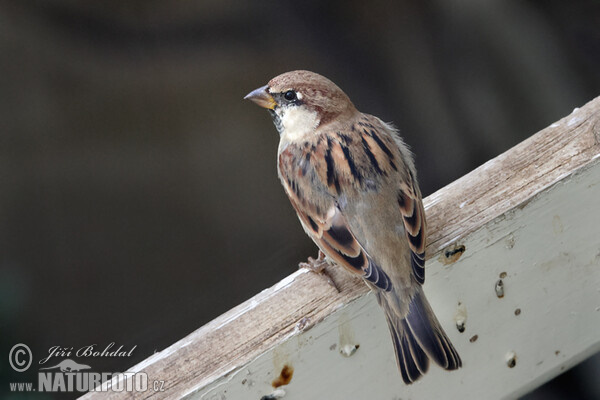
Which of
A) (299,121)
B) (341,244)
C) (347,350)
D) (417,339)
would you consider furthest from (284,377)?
(299,121)

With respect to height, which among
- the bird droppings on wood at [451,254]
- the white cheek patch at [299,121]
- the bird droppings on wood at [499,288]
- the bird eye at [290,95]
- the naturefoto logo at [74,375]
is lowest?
the naturefoto logo at [74,375]

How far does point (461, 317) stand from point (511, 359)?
152mm

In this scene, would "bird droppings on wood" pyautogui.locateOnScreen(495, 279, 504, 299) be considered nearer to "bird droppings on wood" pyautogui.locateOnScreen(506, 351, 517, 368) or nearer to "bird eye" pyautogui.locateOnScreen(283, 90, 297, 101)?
"bird droppings on wood" pyautogui.locateOnScreen(506, 351, 517, 368)

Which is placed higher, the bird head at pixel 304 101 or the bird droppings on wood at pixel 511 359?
the bird head at pixel 304 101

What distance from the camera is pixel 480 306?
158 cm

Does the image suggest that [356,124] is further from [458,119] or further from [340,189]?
[458,119]

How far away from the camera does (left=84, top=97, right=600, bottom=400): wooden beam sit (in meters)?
1.44

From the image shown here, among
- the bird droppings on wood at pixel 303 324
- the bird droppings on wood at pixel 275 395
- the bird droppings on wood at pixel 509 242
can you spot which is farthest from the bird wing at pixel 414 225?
the bird droppings on wood at pixel 275 395

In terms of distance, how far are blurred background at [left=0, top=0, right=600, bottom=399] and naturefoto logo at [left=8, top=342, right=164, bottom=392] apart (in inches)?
3.4

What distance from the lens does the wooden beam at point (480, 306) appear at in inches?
56.9

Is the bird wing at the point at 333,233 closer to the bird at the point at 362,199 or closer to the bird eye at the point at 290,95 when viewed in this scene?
the bird at the point at 362,199

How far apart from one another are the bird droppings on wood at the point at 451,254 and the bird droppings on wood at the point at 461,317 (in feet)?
0.31

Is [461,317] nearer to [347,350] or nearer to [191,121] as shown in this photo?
[347,350]

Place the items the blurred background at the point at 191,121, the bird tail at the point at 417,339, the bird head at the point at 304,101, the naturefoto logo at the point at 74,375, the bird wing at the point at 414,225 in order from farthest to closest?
the blurred background at the point at 191,121 < the bird head at the point at 304,101 < the bird wing at the point at 414,225 < the bird tail at the point at 417,339 < the naturefoto logo at the point at 74,375
